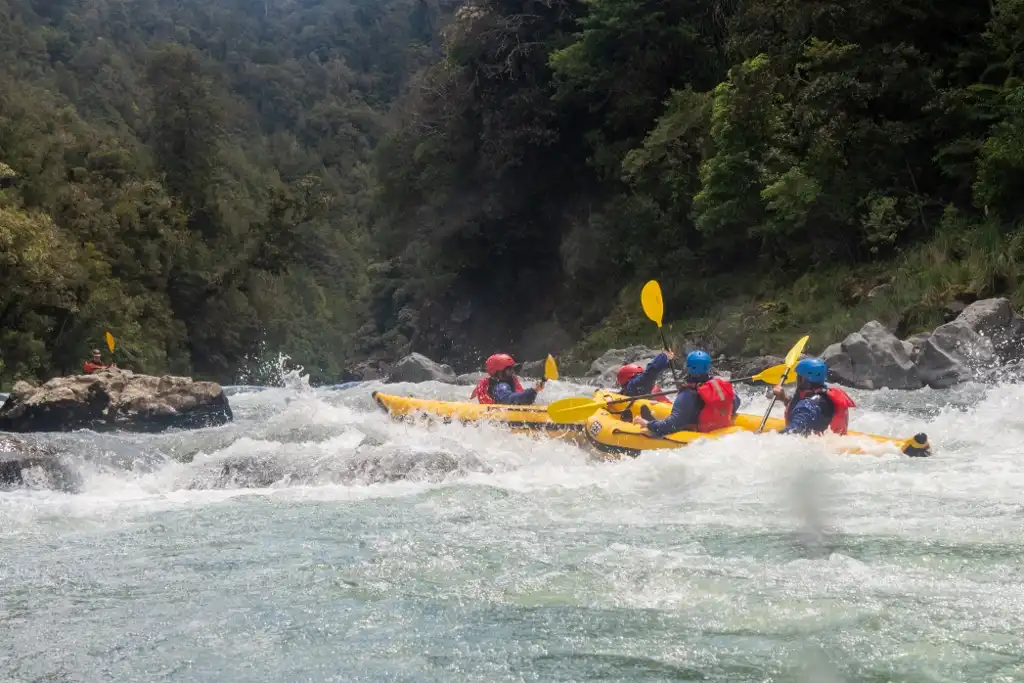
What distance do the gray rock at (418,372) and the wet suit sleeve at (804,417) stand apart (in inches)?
510

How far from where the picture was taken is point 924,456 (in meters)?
7.41

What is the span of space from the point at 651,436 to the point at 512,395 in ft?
7.99

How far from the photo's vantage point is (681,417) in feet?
27.1

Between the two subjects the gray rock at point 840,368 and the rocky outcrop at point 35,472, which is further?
the gray rock at point 840,368

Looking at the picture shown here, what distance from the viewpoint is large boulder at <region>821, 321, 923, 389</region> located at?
12.7 m

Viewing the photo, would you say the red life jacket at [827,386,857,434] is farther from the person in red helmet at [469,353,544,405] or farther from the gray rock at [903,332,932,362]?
the gray rock at [903,332,932,362]

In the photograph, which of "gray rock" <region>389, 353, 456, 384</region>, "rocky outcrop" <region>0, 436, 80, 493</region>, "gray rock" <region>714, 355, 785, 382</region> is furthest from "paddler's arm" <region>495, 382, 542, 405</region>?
"gray rock" <region>389, 353, 456, 384</region>

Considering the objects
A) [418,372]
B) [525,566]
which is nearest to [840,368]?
[525,566]

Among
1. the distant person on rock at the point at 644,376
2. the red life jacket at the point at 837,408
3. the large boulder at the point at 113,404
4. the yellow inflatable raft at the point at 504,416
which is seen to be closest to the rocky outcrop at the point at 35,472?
the yellow inflatable raft at the point at 504,416

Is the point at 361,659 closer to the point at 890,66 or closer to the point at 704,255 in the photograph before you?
the point at 890,66

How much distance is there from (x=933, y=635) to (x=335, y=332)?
1979 inches

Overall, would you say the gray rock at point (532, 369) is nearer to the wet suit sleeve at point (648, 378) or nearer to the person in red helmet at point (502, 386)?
the person in red helmet at point (502, 386)

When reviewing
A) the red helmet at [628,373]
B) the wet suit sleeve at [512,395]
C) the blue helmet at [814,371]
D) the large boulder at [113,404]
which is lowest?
the large boulder at [113,404]

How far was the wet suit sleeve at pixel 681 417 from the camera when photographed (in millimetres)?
8219
